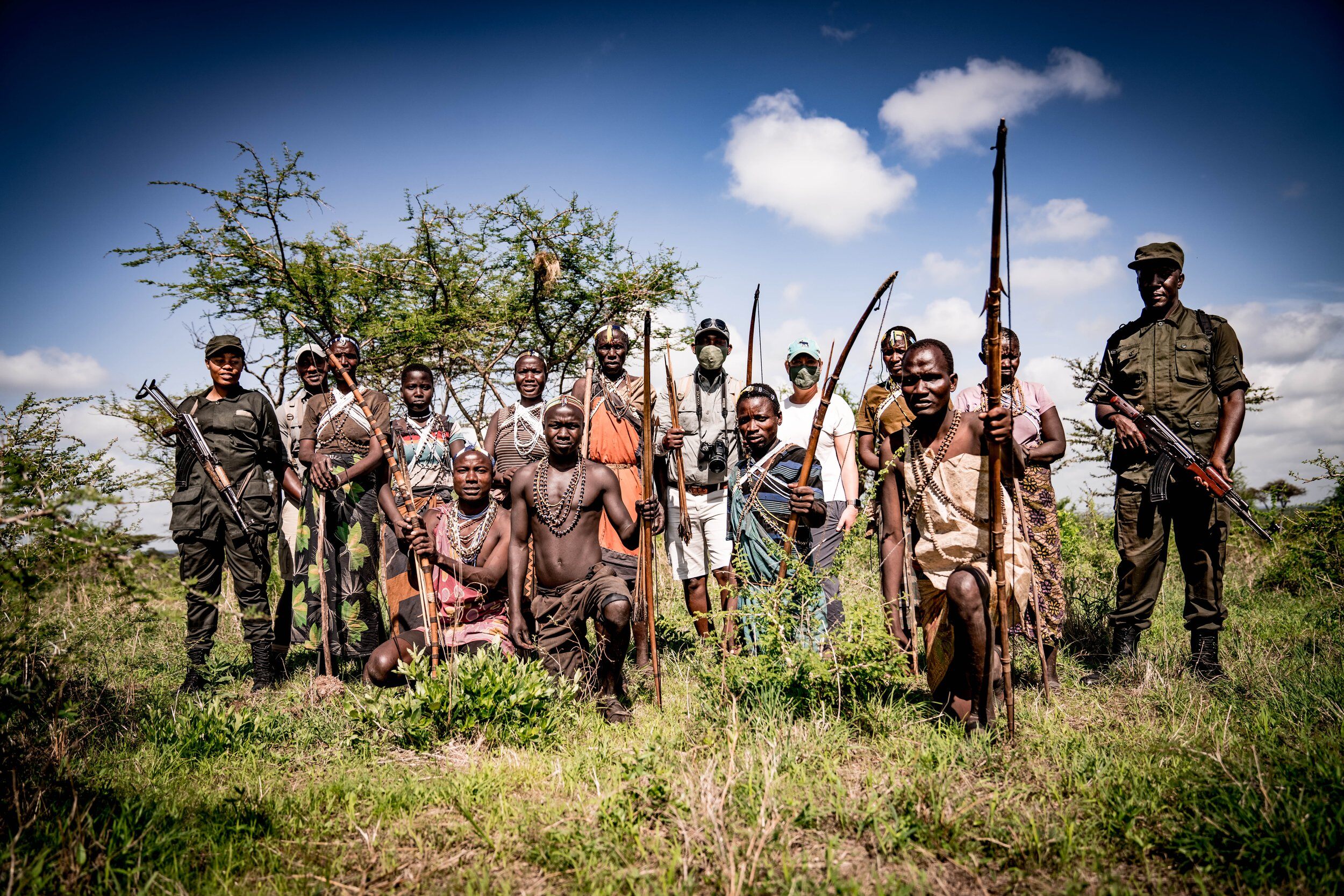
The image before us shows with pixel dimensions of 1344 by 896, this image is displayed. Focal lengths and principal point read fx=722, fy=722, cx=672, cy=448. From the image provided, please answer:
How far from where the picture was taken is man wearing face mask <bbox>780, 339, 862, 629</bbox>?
5.05 meters

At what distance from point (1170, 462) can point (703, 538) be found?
3.36 metres

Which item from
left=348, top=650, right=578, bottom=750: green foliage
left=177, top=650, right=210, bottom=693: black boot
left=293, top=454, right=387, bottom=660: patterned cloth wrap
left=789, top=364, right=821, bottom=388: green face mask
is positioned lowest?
left=177, top=650, right=210, bottom=693: black boot

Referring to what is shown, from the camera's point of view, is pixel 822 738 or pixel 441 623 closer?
pixel 822 738

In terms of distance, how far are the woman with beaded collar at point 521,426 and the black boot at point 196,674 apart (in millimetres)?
2641

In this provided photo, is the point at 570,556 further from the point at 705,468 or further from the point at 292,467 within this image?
the point at 292,467

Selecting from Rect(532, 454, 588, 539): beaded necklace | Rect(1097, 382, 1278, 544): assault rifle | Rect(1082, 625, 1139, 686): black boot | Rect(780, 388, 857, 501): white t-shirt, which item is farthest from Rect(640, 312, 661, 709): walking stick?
Rect(1097, 382, 1278, 544): assault rifle

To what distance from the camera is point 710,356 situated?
6055 millimetres

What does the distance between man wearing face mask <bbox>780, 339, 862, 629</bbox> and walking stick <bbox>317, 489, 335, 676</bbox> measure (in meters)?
3.50

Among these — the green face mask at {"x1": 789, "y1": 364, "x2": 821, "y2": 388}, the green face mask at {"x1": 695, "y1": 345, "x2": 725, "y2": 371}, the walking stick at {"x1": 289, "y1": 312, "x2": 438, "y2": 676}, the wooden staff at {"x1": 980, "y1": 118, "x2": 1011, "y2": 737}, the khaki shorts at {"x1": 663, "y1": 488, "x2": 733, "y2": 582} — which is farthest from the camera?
the green face mask at {"x1": 789, "y1": 364, "x2": 821, "y2": 388}

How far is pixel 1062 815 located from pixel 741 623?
74.3 inches

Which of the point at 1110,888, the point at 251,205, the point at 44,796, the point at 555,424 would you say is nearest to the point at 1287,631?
the point at 1110,888

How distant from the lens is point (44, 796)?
3.13 metres

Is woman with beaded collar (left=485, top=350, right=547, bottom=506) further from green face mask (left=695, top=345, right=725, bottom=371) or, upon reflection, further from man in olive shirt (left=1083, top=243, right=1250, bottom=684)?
man in olive shirt (left=1083, top=243, right=1250, bottom=684)

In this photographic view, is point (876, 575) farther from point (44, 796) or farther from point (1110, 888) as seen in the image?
point (44, 796)
